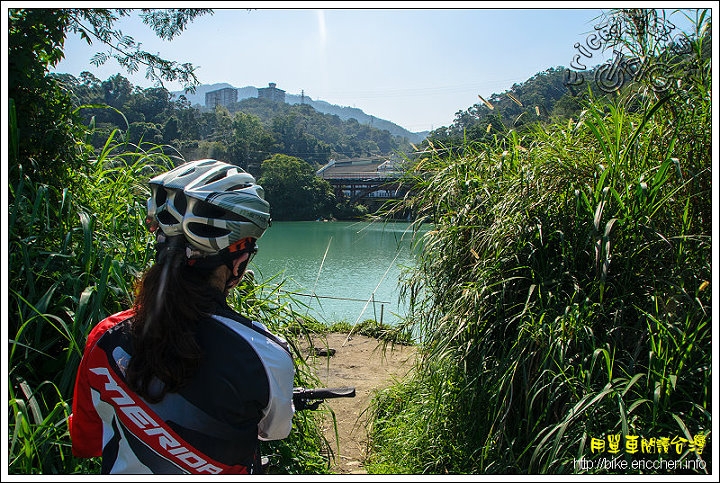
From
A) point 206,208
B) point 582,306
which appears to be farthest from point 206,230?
point 582,306

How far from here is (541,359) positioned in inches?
89.1

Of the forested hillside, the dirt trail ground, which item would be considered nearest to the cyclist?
the dirt trail ground

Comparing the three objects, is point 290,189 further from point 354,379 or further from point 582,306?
point 582,306

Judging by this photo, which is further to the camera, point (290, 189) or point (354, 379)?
point (290, 189)

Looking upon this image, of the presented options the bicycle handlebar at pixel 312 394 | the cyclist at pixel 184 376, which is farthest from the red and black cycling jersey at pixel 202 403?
the bicycle handlebar at pixel 312 394

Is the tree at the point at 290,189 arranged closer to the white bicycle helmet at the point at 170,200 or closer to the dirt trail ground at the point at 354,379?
the dirt trail ground at the point at 354,379

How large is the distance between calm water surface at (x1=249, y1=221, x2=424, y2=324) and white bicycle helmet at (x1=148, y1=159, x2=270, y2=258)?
7.15 ft

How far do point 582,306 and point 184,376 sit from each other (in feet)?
5.60

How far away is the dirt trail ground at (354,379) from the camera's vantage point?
354 cm

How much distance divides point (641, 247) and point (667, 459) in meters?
0.87

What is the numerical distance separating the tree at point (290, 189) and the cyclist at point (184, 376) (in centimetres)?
995

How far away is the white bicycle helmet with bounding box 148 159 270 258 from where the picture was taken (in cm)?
129

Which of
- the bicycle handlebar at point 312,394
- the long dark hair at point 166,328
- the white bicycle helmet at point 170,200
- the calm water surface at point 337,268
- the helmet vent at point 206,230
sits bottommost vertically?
the calm water surface at point 337,268

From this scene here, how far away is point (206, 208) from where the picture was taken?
1.32 m
